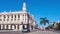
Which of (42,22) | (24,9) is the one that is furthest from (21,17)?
(42,22)

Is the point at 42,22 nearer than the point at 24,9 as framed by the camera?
No

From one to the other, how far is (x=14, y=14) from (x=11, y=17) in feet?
9.38

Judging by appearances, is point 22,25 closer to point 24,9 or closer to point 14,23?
point 14,23

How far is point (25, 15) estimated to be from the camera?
118188 mm

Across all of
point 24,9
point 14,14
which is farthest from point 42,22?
point 14,14

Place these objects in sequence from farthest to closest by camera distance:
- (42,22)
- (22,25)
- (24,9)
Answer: (42,22) → (24,9) → (22,25)

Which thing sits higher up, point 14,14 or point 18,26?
point 14,14

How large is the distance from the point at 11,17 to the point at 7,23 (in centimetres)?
580

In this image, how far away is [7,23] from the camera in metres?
116

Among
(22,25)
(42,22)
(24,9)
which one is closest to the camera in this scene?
(22,25)

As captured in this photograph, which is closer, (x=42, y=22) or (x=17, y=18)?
(x=17, y=18)

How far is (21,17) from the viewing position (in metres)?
118

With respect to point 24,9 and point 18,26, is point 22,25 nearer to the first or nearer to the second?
point 18,26

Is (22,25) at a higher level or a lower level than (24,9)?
lower
